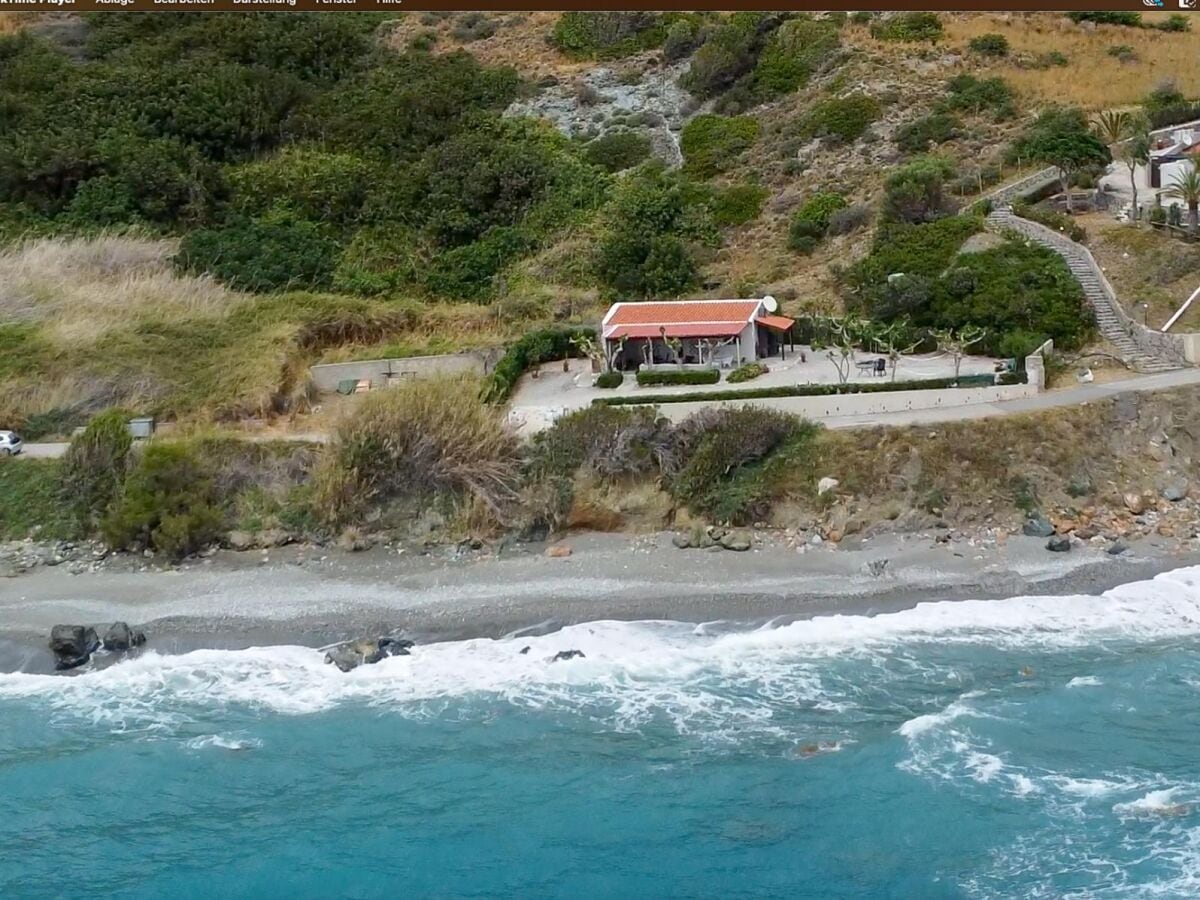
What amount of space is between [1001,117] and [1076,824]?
158 feet

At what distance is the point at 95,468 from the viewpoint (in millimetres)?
41250

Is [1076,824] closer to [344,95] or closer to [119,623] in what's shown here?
[119,623]

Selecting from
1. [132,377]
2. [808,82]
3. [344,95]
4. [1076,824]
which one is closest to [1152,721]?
[1076,824]

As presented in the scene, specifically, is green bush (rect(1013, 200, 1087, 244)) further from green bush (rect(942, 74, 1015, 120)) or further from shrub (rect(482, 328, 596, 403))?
shrub (rect(482, 328, 596, 403))

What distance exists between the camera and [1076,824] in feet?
80.6

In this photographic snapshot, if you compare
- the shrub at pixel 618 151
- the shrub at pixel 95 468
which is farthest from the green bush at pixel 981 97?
the shrub at pixel 95 468

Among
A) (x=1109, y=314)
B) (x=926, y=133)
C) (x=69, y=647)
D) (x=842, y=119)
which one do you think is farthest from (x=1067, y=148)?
(x=69, y=647)

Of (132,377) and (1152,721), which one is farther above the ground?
(132,377)

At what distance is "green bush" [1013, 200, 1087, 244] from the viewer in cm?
5012

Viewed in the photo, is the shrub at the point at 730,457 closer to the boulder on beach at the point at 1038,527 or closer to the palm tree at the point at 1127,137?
the boulder on beach at the point at 1038,527

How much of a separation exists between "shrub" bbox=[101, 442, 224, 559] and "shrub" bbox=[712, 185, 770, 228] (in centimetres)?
3143

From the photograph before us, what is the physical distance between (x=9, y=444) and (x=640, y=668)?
1023 inches

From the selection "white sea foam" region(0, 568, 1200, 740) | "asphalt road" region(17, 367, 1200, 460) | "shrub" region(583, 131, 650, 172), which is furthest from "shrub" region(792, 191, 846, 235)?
"white sea foam" region(0, 568, 1200, 740)

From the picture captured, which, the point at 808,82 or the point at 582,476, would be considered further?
the point at 808,82
